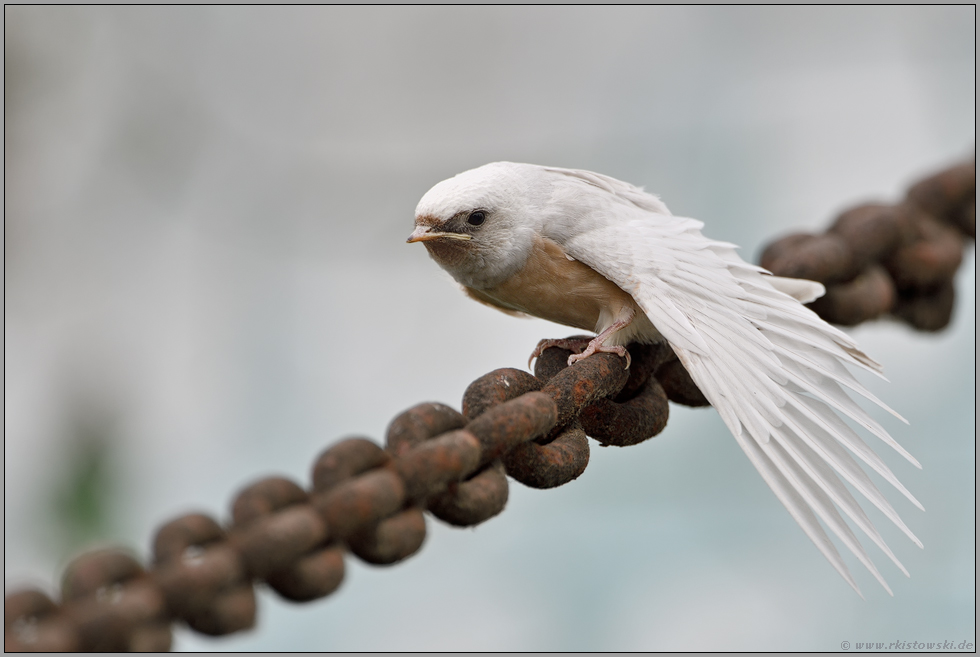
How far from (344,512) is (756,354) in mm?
582

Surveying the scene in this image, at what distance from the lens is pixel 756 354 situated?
935mm

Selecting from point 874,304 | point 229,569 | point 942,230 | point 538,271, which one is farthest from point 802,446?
point 942,230

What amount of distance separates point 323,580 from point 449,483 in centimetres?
13

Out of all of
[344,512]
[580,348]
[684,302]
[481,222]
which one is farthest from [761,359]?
[344,512]

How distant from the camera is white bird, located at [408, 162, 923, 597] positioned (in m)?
0.86

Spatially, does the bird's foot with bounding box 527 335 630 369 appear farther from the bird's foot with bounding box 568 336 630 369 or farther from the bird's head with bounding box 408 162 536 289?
the bird's head with bounding box 408 162 536 289

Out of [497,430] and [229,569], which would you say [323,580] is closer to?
[229,569]

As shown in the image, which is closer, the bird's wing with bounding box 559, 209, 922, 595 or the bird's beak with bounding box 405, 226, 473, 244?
the bird's wing with bounding box 559, 209, 922, 595

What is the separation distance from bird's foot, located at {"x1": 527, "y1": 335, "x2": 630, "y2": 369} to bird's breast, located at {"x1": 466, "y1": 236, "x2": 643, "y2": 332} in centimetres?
4

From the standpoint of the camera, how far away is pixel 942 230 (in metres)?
1.47

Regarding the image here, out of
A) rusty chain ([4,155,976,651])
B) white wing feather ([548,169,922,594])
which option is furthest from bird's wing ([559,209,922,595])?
rusty chain ([4,155,976,651])

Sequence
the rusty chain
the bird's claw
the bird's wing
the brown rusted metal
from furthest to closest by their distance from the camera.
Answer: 1. the brown rusted metal
2. the bird's claw
3. the bird's wing
4. the rusty chain

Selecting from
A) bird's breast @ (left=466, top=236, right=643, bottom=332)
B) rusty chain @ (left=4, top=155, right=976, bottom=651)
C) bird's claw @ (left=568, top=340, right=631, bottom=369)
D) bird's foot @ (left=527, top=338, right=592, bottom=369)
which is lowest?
rusty chain @ (left=4, top=155, right=976, bottom=651)

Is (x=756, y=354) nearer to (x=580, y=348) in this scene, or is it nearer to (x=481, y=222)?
(x=580, y=348)
